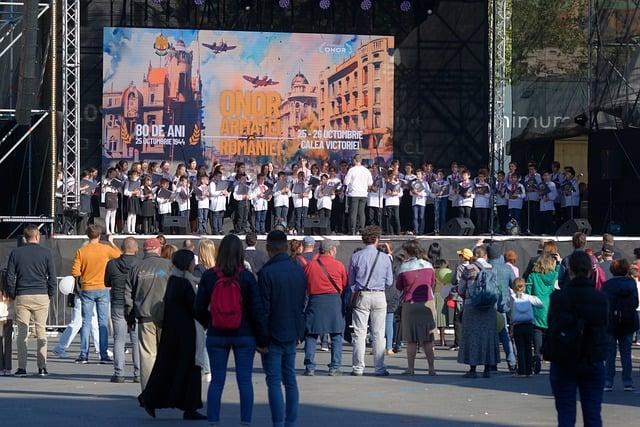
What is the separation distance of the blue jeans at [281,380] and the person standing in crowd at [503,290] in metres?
5.41

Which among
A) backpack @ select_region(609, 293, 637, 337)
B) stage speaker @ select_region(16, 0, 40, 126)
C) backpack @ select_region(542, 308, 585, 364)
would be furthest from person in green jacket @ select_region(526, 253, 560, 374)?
stage speaker @ select_region(16, 0, 40, 126)

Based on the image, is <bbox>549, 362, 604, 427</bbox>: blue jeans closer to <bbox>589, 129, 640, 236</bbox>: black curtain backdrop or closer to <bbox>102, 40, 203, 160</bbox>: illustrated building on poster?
<bbox>589, 129, 640, 236</bbox>: black curtain backdrop

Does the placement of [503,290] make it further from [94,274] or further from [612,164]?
[612,164]

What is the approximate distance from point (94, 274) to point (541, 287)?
541 centimetres

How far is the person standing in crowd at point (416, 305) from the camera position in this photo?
16.1m

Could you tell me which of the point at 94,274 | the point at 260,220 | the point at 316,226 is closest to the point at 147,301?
the point at 94,274

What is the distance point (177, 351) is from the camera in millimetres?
11859

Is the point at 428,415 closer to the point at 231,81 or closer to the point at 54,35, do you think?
A: the point at 54,35

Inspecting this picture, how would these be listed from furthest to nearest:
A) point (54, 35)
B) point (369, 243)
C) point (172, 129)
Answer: point (172, 129), point (54, 35), point (369, 243)

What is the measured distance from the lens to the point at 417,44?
32.3 m

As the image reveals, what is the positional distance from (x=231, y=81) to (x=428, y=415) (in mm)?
19671

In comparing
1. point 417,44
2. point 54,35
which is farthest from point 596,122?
point 54,35

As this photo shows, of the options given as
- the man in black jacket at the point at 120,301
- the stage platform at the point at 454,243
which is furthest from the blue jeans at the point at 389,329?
the stage platform at the point at 454,243

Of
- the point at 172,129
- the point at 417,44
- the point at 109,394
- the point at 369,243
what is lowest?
the point at 109,394
